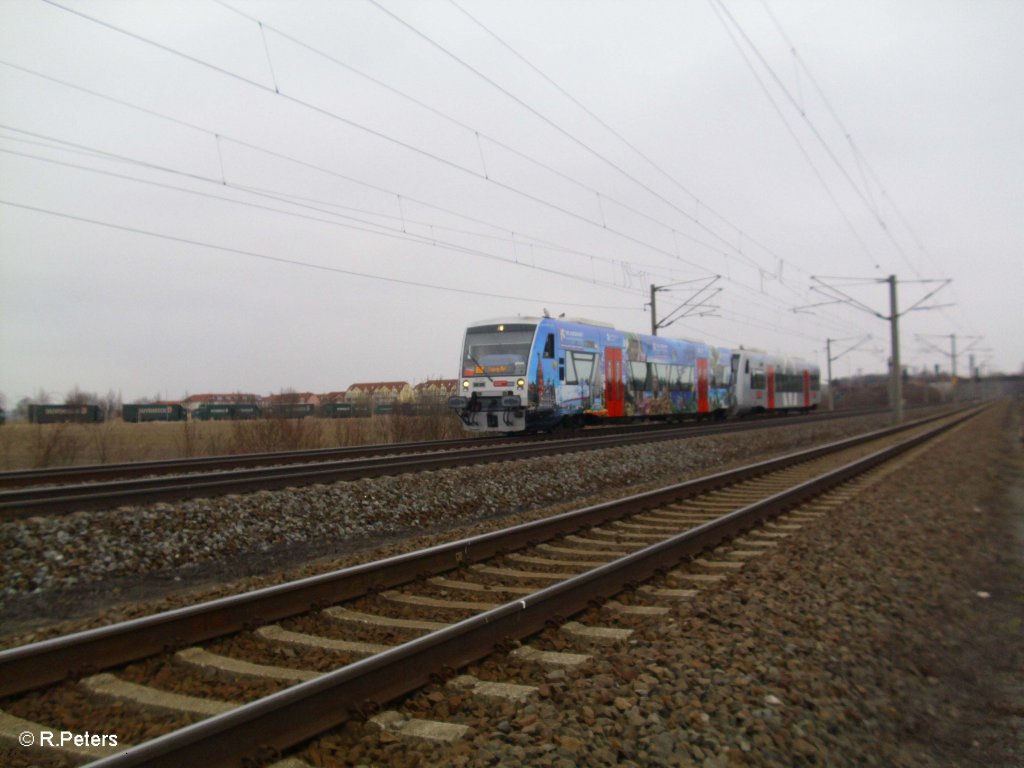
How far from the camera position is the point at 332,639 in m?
5.33

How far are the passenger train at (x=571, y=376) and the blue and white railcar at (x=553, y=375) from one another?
25 millimetres

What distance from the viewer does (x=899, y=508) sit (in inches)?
439

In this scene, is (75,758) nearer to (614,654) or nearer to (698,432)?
(614,654)

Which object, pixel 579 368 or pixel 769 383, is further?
pixel 769 383

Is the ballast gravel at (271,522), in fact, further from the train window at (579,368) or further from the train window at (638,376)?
the train window at (638,376)

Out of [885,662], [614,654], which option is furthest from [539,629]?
[885,662]

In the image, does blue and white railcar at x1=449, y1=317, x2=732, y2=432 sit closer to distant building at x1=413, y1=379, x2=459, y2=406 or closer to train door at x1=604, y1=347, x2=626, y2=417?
train door at x1=604, y1=347, x2=626, y2=417

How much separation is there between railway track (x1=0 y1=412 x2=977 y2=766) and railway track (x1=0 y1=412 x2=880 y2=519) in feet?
12.5

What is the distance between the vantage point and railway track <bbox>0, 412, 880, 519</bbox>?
859 centimetres

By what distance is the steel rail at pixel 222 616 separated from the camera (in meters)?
4.35

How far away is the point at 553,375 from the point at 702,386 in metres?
13.4

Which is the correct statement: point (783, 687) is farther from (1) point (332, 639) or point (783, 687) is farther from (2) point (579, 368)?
(2) point (579, 368)

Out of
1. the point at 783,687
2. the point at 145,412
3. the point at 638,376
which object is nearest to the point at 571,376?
the point at 638,376

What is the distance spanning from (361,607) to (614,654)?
2.26m
